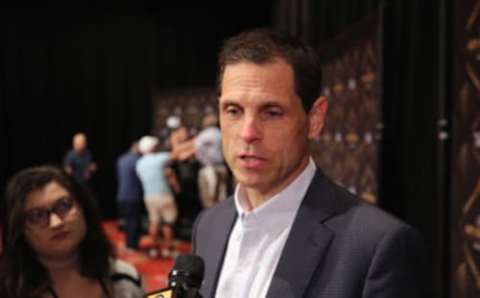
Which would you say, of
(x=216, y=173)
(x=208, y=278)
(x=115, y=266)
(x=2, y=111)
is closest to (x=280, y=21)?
(x=216, y=173)

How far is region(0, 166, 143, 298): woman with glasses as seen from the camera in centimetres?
212

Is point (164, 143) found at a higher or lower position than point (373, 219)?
lower

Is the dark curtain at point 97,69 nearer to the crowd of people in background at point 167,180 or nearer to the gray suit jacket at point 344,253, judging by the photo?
the crowd of people in background at point 167,180

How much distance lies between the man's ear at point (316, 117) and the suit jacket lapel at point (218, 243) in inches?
13.7

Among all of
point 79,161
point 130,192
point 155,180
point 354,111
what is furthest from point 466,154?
point 79,161

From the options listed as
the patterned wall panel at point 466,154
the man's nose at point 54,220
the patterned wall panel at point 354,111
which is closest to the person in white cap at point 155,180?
the patterned wall panel at point 354,111

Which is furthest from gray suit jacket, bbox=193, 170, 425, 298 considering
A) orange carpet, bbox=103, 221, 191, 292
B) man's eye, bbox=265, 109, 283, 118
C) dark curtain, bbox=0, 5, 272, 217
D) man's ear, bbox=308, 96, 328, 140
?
dark curtain, bbox=0, 5, 272, 217

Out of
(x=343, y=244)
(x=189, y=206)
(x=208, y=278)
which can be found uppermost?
(x=343, y=244)

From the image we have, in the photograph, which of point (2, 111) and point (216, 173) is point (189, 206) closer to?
point (216, 173)

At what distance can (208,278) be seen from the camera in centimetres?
146

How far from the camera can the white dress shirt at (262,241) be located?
1354mm

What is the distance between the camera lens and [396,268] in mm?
1187

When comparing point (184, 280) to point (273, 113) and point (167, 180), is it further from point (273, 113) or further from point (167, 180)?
point (167, 180)

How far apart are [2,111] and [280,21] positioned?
5527mm
